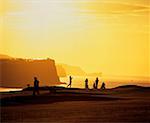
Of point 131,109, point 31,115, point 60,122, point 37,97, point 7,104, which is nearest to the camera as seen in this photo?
point 60,122

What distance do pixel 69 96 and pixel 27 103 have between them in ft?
17.0

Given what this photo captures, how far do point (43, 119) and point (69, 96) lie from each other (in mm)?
14035

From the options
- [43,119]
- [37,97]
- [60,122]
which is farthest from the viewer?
[37,97]

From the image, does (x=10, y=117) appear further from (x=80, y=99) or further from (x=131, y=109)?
(x=80, y=99)

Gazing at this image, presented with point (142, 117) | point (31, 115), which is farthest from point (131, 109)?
point (31, 115)

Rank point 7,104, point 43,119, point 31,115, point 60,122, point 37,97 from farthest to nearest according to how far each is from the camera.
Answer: point 37,97, point 7,104, point 31,115, point 43,119, point 60,122

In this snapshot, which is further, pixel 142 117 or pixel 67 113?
pixel 67 113

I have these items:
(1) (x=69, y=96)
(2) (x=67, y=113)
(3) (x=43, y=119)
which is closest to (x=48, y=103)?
(1) (x=69, y=96)

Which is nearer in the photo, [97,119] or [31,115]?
[97,119]

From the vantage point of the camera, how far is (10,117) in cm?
2258

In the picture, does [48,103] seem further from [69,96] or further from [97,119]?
[97,119]

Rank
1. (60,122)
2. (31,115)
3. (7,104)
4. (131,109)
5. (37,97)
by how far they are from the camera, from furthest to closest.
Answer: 1. (37,97)
2. (7,104)
3. (131,109)
4. (31,115)
5. (60,122)

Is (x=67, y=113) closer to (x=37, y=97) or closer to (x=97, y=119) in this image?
(x=97, y=119)

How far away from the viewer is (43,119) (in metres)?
21.4
